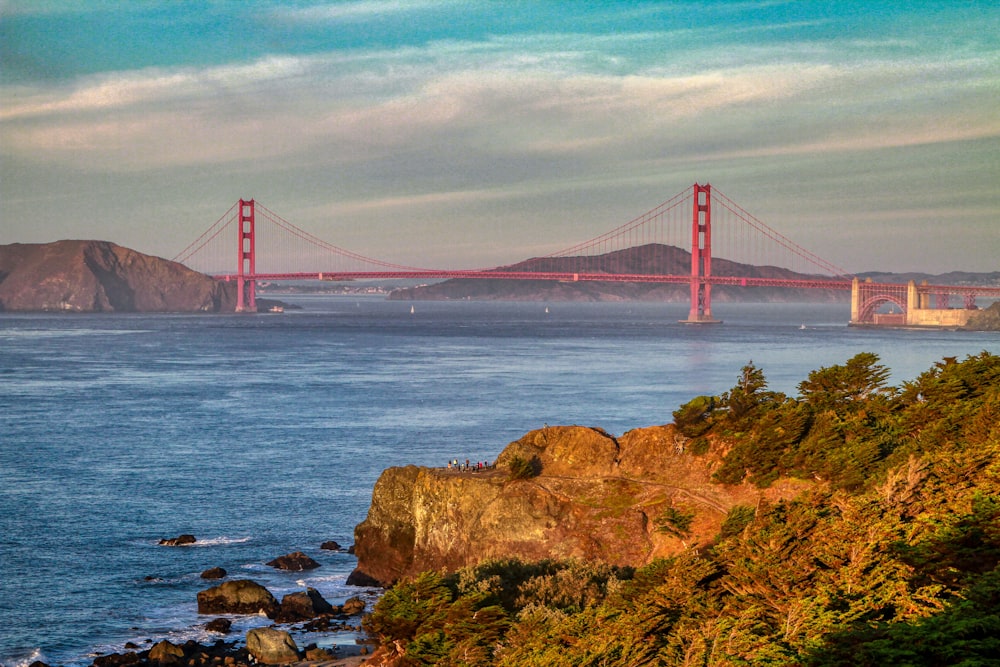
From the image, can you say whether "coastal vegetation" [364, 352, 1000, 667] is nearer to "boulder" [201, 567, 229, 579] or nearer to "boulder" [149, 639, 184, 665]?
"boulder" [149, 639, 184, 665]

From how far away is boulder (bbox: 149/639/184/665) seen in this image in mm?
33750

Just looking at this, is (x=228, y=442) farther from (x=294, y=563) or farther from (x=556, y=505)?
(x=556, y=505)

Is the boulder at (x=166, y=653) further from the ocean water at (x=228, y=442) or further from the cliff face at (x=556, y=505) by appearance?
the cliff face at (x=556, y=505)

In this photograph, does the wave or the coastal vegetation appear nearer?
the coastal vegetation

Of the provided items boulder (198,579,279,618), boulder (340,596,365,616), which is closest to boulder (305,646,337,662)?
boulder (340,596,365,616)

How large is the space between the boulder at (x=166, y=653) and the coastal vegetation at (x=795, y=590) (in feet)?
30.1

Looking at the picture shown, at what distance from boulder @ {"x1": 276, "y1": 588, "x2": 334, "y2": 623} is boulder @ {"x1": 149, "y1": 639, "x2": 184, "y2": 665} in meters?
4.97

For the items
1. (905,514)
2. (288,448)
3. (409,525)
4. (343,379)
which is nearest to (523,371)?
(343,379)

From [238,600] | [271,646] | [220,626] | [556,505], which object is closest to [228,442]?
[238,600]

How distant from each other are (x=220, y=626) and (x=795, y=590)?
2299 cm

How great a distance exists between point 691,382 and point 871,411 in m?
72.1

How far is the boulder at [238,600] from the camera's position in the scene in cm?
3947

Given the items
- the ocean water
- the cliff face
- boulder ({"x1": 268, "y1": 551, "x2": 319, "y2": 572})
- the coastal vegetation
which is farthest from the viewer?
boulder ({"x1": 268, "y1": 551, "x2": 319, "y2": 572})

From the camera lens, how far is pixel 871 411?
43.4m
